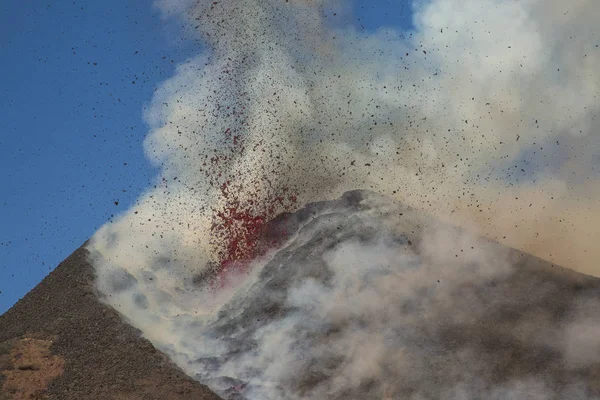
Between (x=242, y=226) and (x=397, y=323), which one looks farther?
(x=242, y=226)

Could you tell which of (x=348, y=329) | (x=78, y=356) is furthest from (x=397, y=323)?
(x=78, y=356)

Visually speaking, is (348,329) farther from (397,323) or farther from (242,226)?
(242,226)

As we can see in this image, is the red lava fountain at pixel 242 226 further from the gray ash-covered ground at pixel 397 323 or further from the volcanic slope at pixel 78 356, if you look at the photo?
the volcanic slope at pixel 78 356

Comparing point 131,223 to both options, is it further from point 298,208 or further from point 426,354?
point 426,354

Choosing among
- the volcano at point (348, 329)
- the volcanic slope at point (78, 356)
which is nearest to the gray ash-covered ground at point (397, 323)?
the volcano at point (348, 329)

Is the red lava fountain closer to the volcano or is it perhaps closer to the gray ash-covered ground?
the volcano
